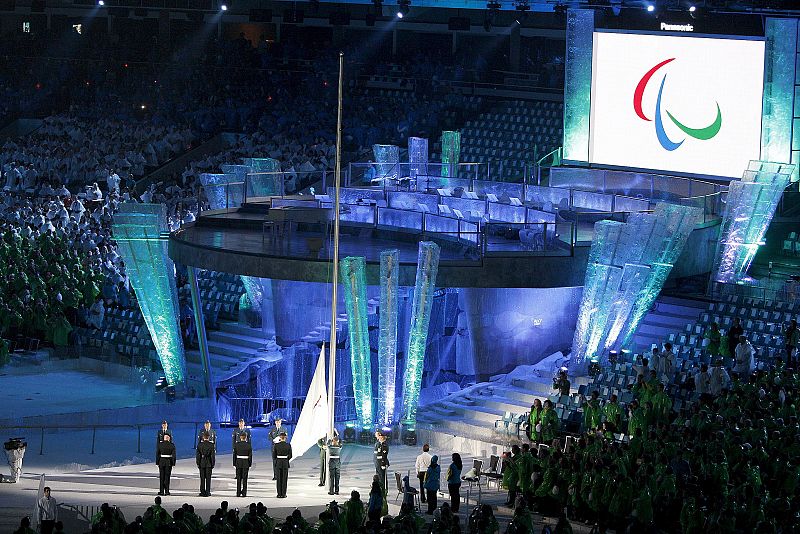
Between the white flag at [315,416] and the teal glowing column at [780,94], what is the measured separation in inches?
530

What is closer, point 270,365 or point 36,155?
point 270,365

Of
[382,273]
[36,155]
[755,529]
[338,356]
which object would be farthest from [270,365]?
[36,155]

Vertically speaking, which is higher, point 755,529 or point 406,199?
point 406,199

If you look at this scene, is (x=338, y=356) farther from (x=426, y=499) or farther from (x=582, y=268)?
(x=426, y=499)

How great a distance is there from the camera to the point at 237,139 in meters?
49.1

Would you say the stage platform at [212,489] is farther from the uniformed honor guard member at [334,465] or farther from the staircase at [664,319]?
the staircase at [664,319]

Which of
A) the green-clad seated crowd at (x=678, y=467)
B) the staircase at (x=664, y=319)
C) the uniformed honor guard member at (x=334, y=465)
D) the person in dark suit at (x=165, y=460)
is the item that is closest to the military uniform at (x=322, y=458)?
the uniformed honor guard member at (x=334, y=465)

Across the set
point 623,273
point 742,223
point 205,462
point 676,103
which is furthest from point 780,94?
point 205,462

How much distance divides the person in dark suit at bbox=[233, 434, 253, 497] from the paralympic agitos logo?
15561mm

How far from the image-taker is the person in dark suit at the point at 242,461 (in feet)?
82.4

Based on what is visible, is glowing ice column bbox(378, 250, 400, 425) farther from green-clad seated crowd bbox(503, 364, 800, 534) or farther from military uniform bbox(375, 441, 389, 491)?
green-clad seated crowd bbox(503, 364, 800, 534)

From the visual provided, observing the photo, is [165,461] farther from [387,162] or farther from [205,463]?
[387,162]

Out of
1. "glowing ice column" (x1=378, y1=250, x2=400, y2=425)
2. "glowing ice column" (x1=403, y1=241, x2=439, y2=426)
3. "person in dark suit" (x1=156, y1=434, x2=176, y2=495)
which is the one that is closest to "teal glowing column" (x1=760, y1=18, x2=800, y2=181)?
"glowing ice column" (x1=403, y1=241, x2=439, y2=426)

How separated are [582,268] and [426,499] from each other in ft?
27.5
